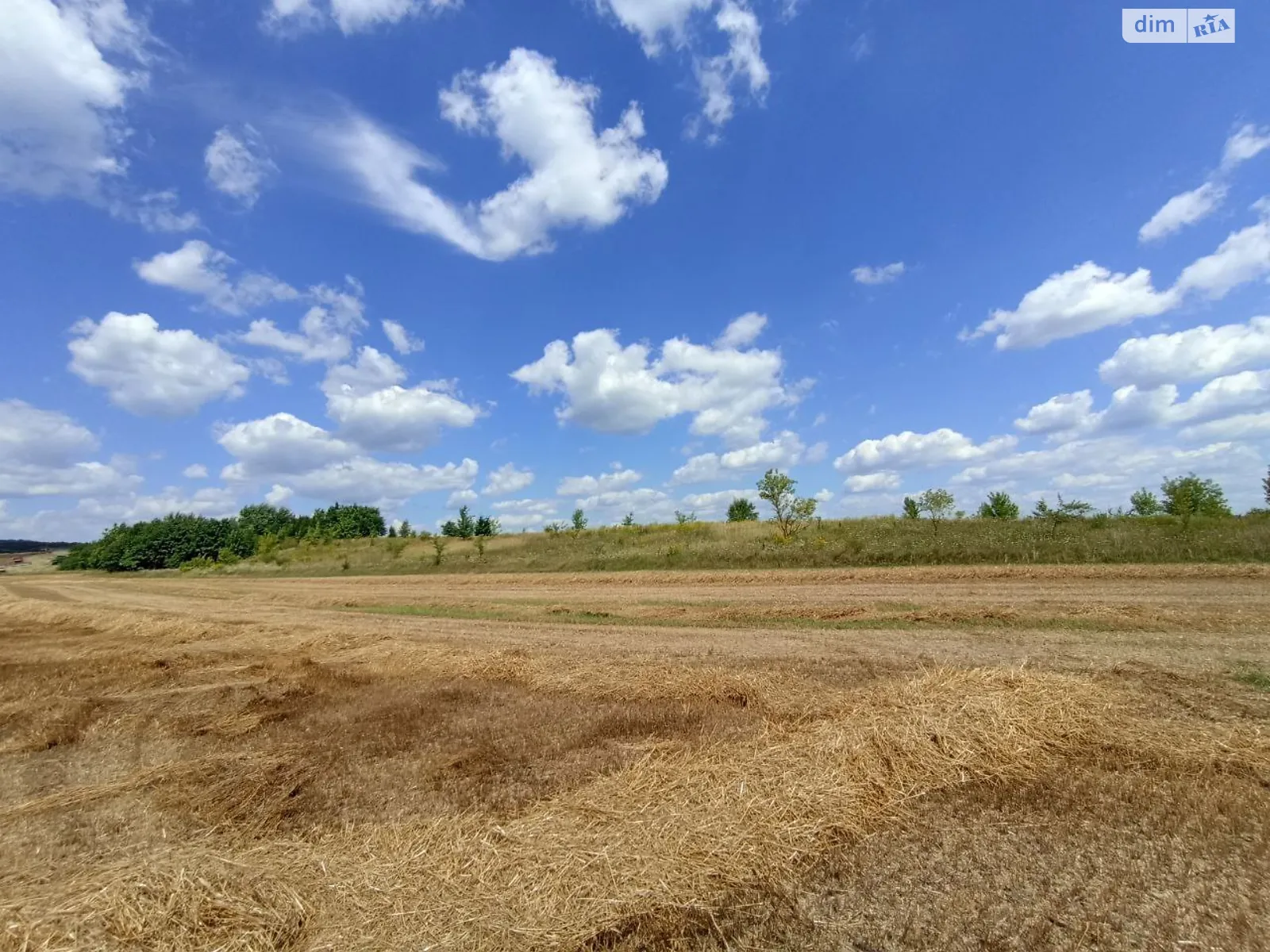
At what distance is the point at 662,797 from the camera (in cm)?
496

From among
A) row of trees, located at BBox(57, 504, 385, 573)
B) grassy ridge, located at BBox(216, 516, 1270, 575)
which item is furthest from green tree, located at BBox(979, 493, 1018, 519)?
row of trees, located at BBox(57, 504, 385, 573)

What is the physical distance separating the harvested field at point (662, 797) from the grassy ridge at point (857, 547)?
14.6 meters

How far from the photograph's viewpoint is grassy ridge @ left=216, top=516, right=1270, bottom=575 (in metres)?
23.3

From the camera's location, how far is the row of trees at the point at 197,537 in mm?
87062

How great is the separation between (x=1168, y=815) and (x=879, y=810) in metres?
2.04

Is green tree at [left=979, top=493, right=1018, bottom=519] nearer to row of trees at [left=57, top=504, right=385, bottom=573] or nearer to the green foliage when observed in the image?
the green foliage

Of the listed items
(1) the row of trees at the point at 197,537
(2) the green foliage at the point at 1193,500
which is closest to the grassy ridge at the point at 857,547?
(2) the green foliage at the point at 1193,500

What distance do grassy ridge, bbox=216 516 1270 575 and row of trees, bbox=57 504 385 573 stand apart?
135 feet

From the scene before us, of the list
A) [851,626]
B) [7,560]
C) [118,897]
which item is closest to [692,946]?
[118,897]

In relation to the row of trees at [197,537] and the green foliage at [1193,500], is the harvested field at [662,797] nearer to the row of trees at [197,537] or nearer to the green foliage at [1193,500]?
the green foliage at [1193,500]

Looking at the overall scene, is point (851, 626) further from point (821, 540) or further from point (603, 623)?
point (821, 540)

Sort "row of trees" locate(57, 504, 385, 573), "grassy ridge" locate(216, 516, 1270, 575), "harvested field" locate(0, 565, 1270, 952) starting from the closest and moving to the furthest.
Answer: "harvested field" locate(0, 565, 1270, 952), "grassy ridge" locate(216, 516, 1270, 575), "row of trees" locate(57, 504, 385, 573)

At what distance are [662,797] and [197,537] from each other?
370 ft

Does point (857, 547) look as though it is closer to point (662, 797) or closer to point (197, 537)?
point (662, 797)
